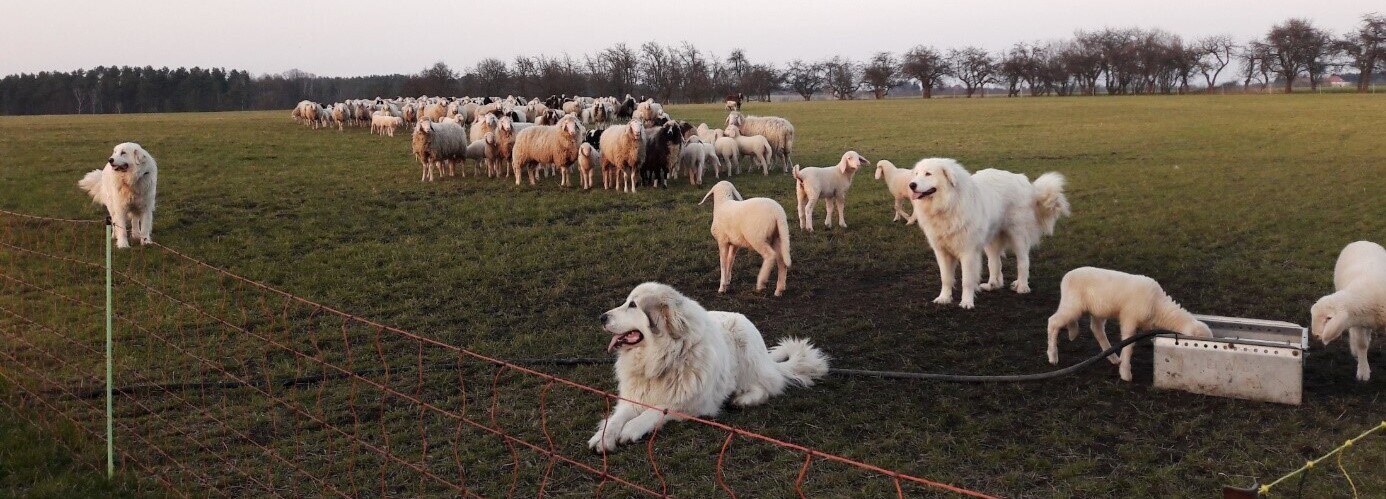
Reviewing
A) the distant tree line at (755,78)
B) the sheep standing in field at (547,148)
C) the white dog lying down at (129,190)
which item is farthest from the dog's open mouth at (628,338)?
the distant tree line at (755,78)

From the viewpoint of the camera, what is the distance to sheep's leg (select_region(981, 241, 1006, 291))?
27.4 feet

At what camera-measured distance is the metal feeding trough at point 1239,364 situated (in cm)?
509

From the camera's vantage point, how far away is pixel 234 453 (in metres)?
4.92

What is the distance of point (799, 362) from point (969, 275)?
2.41 m

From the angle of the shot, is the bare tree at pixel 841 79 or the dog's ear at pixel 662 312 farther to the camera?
the bare tree at pixel 841 79

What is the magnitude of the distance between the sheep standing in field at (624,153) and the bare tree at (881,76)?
252ft

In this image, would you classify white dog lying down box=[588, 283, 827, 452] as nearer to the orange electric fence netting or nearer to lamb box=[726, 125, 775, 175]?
the orange electric fence netting

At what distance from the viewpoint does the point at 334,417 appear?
5.44m

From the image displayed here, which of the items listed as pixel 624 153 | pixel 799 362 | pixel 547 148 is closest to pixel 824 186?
pixel 624 153

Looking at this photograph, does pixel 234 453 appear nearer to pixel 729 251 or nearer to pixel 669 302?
pixel 669 302

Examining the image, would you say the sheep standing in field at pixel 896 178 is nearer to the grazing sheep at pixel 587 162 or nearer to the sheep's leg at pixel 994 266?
the sheep's leg at pixel 994 266

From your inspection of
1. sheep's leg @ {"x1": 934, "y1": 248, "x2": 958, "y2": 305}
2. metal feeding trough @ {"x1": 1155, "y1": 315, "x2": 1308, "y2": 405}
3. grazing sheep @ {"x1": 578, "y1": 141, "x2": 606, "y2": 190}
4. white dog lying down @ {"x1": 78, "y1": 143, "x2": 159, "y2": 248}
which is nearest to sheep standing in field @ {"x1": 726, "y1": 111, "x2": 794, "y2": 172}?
grazing sheep @ {"x1": 578, "y1": 141, "x2": 606, "y2": 190}

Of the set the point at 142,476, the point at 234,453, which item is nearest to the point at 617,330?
the point at 234,453

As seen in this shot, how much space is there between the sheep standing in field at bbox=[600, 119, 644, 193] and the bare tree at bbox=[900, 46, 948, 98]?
7903 centimetres
